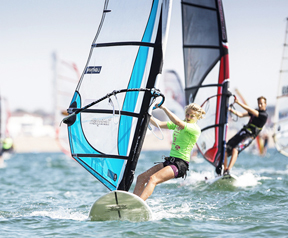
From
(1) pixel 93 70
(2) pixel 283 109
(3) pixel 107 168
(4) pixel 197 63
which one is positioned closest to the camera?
(3) pixel 107 168

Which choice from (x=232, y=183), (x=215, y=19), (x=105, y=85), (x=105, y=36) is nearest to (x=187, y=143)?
(x=105, y=85)

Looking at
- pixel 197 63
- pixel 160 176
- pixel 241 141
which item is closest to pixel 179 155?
pixel 160 176

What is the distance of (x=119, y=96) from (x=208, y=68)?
15.0 ft

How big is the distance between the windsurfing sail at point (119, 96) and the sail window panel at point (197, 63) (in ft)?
13.6

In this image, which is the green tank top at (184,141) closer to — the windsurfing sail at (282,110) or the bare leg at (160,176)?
the bare leg at (160,176)

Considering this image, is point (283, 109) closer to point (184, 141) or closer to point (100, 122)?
point (184, 141)

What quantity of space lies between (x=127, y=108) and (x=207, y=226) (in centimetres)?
164

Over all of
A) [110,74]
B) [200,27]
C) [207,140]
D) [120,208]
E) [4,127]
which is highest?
[200,27]

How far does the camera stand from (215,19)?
29.4 ft

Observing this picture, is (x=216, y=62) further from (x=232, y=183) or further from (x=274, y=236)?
(x=274, y=236)

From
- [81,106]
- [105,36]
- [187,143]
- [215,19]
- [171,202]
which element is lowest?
[171,202]

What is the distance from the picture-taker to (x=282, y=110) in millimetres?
12109

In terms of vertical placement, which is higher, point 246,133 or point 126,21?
point 126,21

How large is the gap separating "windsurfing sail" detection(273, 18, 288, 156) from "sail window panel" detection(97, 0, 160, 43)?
25.9 ft
